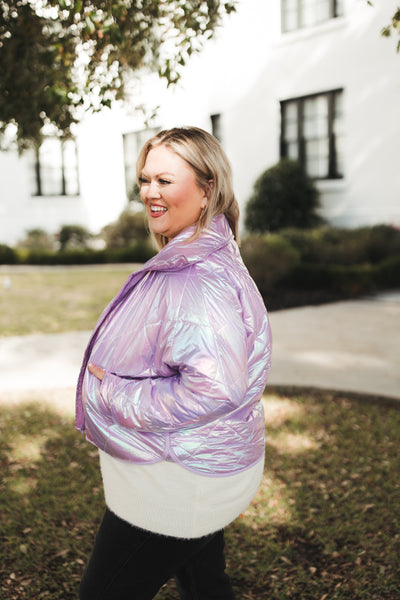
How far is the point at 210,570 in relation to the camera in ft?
6.34

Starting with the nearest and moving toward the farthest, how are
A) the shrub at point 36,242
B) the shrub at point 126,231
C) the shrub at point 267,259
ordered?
the shrub at point 267,259, the shrub at point 126,231, the shrub at point 36,242

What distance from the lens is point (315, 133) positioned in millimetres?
14484

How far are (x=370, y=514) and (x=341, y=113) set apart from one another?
40.0ft

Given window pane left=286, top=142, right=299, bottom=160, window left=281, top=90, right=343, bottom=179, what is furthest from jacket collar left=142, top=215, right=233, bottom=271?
window pane left=286, top=142, right=299, bottom=160

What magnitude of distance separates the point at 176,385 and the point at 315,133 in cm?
1400

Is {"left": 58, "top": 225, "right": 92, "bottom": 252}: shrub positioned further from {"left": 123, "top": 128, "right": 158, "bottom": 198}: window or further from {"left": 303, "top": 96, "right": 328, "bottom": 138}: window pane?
{"left": 303, "top": 96, "right": 328, "bottom": 138}: window pane

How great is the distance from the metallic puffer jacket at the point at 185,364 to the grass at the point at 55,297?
22.6ft

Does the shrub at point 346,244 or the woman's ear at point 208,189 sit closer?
the woman's ear at point 208,189

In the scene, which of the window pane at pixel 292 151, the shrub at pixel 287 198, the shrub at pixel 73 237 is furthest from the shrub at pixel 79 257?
the window pane at pixel 292 151

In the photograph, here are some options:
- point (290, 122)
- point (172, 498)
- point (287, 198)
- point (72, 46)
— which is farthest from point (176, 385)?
point (290, 122)

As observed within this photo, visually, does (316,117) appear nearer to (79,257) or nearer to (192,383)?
(79,257)

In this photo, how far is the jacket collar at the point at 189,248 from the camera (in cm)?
159

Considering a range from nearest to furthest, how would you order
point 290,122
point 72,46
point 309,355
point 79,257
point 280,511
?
A: point 280,511
point 72,46
point 309,355
point 290,122
point 79,257

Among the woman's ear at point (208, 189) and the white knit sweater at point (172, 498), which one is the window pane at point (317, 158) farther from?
the white knit sweater at point (172, 498)
